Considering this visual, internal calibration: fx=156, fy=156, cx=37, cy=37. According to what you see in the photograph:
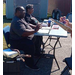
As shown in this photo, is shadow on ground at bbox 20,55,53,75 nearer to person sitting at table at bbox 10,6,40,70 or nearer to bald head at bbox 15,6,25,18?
person sitting at table at bbox 10,6,40,70

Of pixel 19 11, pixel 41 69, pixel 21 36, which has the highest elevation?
pixel 19 11

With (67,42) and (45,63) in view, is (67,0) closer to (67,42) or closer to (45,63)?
(67,42)

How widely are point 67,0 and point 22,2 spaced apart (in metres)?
4.71

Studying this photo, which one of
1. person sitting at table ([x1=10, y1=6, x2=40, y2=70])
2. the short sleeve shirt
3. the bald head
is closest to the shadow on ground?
person sitting at table ([x1=10, y1=6, x2=40, y2=70])

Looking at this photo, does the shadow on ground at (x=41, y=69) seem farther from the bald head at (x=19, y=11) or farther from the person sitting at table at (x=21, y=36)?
the bald head at (x=19, y=11)

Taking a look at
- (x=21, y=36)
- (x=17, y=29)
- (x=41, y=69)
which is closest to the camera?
(x=17, y=29)

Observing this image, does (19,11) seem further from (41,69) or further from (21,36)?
(41,69)

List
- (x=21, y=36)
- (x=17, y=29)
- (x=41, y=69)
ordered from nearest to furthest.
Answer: (x=17, y=29)
(x=21, y=36)
(x=41, y=69)

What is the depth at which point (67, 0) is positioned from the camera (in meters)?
14.0

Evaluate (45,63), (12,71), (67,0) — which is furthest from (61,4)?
(12,71)

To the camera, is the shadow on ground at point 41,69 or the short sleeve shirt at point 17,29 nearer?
the short sleeve shirt at point 17,29

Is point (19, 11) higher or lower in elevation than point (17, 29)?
higher

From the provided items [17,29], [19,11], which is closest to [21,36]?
[17,29]

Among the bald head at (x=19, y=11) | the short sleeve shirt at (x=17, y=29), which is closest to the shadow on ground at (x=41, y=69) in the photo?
the short sleeve shirt at (x=17, y=29)
